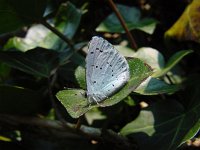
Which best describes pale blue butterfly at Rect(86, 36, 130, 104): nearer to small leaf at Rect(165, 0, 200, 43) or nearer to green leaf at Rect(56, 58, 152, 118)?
green leaf at Rect(56, 58, 152, 118)

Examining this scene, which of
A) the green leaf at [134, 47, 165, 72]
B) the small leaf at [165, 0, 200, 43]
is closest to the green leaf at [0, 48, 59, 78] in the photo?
the green leaf at [134, 47, 165, 72]

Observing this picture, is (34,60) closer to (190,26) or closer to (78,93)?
(78,93)

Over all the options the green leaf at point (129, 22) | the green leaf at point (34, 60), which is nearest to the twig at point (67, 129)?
the green leaf at point (34, 60)

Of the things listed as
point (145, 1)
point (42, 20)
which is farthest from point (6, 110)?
point (145, 1)

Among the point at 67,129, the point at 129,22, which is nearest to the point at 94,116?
the point at 67,129

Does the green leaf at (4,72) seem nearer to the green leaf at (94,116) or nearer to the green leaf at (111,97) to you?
the green leaf at (94,116)
